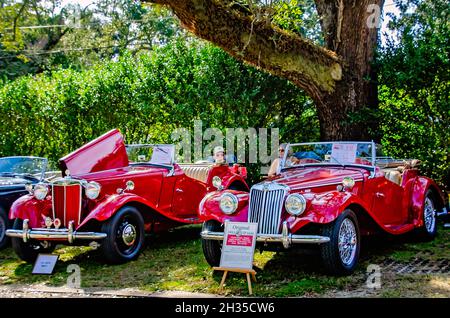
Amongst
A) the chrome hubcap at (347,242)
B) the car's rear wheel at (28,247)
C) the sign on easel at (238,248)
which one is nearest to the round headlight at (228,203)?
the sign on easel at (238,248)

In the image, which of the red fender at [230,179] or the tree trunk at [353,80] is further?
the tree trunk at [353,80]

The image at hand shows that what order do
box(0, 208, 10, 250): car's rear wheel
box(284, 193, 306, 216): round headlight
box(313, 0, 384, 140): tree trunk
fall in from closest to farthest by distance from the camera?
box(284, 193, 306, 216): round headlight, box(0, 208, 10, 250): car's rear wheel, box(313, 0, 384, 140): tree trunk

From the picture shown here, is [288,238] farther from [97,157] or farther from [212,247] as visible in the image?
[97,157]

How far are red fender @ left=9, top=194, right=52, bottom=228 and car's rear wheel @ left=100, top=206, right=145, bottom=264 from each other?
46.6 inches

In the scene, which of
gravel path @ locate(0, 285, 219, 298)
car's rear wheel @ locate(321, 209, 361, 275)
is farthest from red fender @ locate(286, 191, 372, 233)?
gravel path @ locate(0, 285, 219, 298)

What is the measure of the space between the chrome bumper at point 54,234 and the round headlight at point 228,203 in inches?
71.3

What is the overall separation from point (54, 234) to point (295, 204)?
3.55 m

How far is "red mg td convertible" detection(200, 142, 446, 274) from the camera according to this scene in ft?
21.8

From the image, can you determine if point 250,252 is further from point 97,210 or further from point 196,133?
point 196,133

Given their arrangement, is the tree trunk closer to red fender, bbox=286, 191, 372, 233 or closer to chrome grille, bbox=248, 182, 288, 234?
red fender, bbox=286, 191, 372, 233

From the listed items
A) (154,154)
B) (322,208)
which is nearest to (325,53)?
(154,154)

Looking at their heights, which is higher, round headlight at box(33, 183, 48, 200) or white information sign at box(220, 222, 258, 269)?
round headlight at box(33, 183, 48, 200)

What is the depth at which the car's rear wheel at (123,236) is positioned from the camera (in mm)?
7730

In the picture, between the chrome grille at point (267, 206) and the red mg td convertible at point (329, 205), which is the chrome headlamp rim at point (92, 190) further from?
the chrome grille at point (267, 206)
